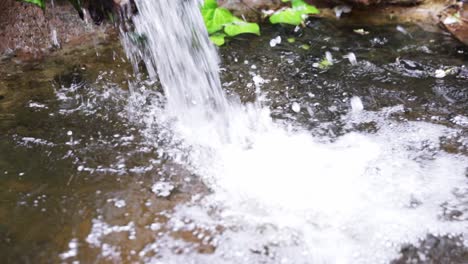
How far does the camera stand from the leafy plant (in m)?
3.90

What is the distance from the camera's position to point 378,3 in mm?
3971

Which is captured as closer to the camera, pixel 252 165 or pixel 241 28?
pixel 252 165

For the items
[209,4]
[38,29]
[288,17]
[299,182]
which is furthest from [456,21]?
[38,29]

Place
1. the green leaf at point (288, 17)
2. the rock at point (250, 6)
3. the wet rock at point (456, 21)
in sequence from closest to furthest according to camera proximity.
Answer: the wet rock at point (456, 21) < the green leaf at point (288, 17) < the rock at point (250, 6)

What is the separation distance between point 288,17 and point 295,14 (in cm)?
7

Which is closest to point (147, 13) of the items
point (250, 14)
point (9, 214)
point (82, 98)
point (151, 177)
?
point (82, 98)

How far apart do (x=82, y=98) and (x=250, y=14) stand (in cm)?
193

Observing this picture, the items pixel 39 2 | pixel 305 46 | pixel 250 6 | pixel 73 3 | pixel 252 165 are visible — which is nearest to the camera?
pixel 252 165

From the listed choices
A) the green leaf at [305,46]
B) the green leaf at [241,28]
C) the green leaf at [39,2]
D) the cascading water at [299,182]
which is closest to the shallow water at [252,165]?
the cascading water at [299,182]

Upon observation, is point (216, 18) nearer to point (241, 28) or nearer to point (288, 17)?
point (241, 28)

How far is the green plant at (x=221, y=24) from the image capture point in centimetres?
369

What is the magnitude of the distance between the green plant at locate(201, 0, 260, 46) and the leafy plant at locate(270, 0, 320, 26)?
1.02 feet

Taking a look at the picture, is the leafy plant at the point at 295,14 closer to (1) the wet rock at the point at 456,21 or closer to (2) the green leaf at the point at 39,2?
(1) the wet rock at the point at 456,21

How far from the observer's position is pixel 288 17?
3906 mm
